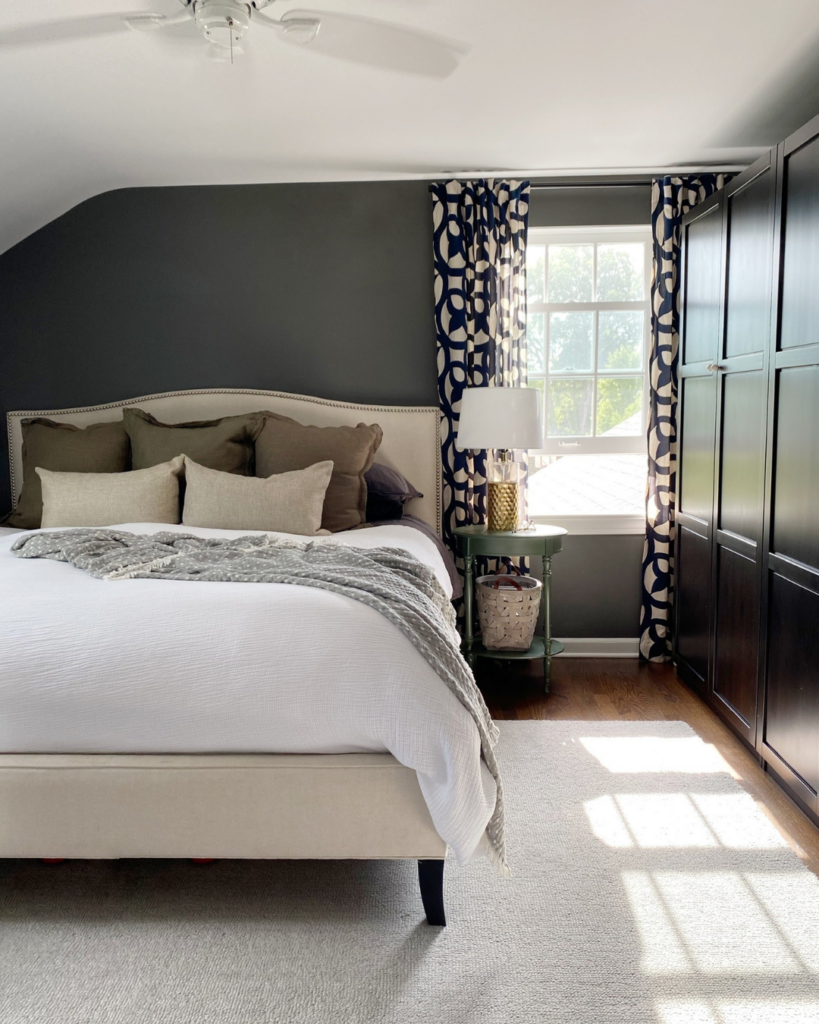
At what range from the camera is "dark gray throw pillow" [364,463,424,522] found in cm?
336

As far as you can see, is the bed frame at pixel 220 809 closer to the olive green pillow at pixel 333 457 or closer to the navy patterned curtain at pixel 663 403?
the olive green pillow at pixel 333 457

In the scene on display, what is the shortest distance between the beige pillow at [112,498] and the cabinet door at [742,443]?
6.92 ft

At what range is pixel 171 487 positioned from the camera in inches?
118

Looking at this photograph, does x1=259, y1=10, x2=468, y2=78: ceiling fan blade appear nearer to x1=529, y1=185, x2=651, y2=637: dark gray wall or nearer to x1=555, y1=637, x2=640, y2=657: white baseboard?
x1=529, y1=185, x2=651, y2=637: dark gray wall

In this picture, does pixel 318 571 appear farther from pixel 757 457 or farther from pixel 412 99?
pixel 412 99

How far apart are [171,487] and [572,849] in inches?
75.4

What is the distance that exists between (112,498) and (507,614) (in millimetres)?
1697

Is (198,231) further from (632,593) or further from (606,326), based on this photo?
(632,593)

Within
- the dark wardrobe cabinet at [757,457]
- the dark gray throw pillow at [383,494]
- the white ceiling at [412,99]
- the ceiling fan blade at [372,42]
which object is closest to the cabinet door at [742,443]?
the dark wardrobe cabinet at [757,457]

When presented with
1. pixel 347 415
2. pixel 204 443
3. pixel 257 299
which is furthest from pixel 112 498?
pixel 257 299

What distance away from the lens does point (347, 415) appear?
12.4 ft

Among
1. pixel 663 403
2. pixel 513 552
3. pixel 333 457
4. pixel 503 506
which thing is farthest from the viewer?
pixel 663 403

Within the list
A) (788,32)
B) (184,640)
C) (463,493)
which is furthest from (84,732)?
(788,32)

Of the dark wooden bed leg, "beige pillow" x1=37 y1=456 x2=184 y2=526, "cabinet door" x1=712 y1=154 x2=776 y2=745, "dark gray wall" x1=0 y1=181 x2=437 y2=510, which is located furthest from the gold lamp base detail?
the dark wooden bed leg
